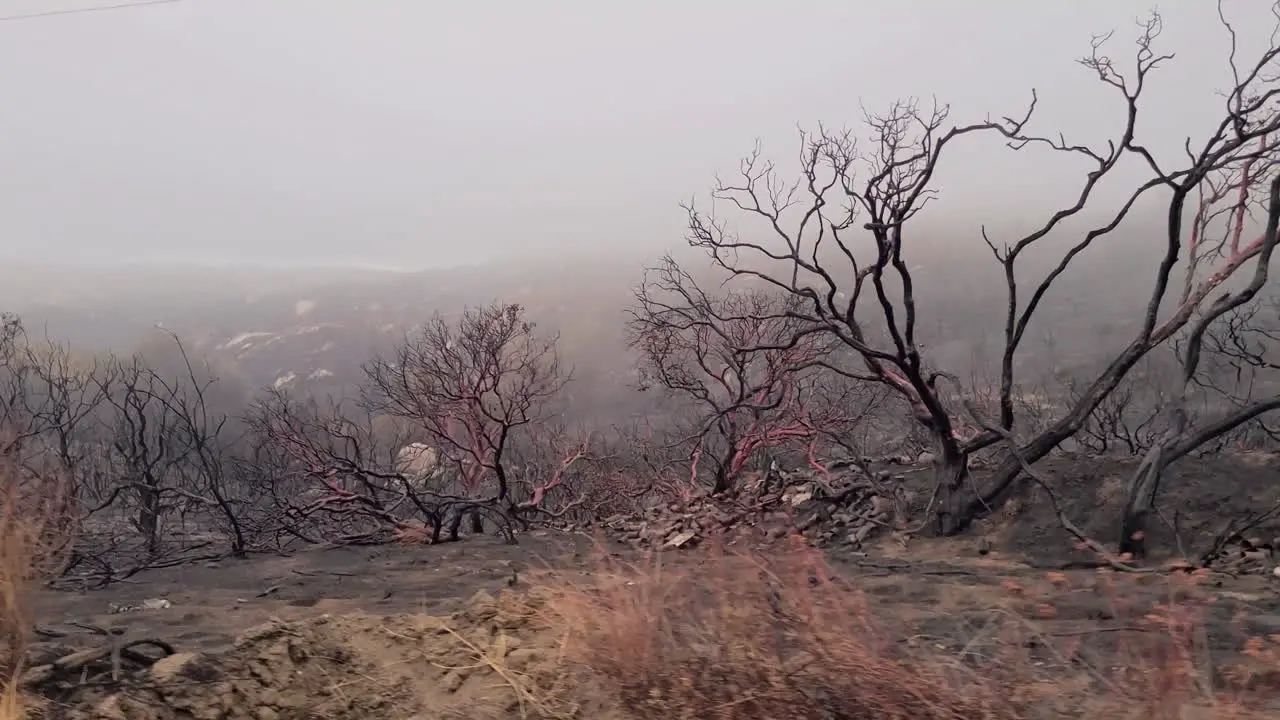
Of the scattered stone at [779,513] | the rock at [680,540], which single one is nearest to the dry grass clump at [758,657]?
the scattered stone at [779,513]

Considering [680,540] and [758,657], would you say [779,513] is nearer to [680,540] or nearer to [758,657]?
[680,540]

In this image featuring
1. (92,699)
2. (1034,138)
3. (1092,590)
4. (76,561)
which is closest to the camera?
(92,699)

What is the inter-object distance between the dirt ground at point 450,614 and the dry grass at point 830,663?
0.17m

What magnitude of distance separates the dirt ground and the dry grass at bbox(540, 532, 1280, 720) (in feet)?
0.55

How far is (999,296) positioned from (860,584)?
57.3 meters

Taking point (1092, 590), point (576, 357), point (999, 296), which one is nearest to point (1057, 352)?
point (999, 296)

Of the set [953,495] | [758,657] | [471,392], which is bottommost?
[953,495]

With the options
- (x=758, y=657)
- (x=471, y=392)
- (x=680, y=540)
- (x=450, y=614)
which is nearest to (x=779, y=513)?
(x=680, y=540)

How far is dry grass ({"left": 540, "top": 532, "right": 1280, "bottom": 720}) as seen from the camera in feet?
9.25

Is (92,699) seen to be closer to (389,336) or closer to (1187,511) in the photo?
(1187,511)

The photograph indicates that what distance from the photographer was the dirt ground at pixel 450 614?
11.8 ft

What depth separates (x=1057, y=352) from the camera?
137 ft

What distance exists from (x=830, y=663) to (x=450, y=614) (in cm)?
278

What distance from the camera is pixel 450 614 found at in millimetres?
4797
